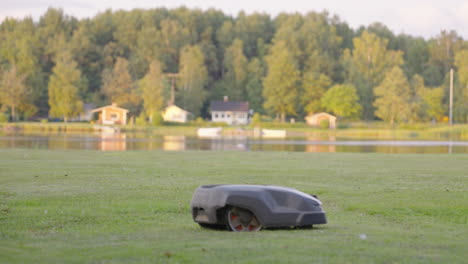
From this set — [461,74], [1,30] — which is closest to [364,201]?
[461,74]

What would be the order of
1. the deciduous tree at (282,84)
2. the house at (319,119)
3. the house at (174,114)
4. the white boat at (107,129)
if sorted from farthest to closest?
the deciduous tree at (282,84), the house at (174,114), the house at (319,119), the white boat at (107,129)

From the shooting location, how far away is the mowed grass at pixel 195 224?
8703mm

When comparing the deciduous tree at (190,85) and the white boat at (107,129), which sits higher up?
the deciduous tree at (190,85)

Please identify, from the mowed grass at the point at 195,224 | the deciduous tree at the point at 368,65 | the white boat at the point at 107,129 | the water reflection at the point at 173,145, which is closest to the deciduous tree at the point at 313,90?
the deciduous tree at the point at 368,65

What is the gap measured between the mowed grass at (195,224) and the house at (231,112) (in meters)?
114

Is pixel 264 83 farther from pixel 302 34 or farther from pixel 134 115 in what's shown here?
pixel 134 115

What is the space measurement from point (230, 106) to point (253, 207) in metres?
129

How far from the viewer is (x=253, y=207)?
1017 cm

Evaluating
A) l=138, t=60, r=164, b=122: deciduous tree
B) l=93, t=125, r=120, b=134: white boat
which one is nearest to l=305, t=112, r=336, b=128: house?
l=138, t=60, r=164, b=122: deciduous tree

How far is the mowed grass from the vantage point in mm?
8703

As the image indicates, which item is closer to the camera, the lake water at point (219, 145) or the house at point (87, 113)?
the lake water at point (219, 145)

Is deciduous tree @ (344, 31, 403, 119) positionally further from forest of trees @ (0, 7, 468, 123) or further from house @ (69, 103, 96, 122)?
house @ (69, 103, 96, 122)

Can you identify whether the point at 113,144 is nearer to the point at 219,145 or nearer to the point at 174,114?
the point at 219,145

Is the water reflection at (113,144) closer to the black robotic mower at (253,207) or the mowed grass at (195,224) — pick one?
the mowed grass at (195,224)
